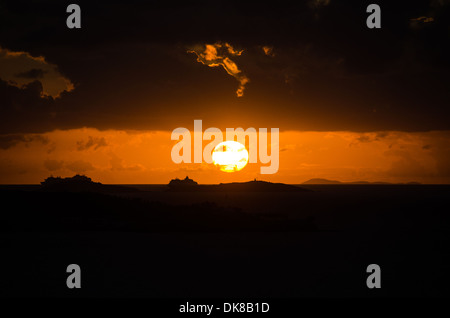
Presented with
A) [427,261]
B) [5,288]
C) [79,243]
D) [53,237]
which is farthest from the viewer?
[53,237]

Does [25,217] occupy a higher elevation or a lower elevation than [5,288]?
higher

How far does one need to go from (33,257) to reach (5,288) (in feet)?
49.3

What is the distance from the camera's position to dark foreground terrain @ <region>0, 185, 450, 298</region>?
126 feet

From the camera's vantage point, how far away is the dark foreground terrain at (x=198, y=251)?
1508 inches

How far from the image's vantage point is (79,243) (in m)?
63.4

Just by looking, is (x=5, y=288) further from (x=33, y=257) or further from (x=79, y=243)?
(x=79, y=243)

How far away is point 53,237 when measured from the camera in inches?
2746

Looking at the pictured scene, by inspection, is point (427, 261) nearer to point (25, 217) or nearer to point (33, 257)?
point (33, 257)

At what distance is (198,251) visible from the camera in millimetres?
56562
